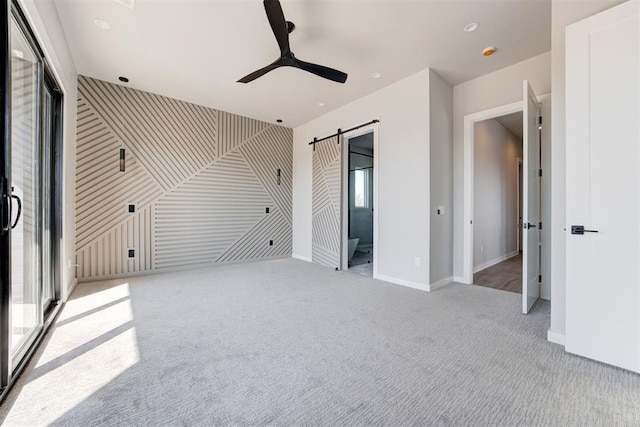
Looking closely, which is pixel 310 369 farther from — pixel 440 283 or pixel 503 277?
pixel 503 277

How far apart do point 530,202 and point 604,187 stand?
1001 millimetres

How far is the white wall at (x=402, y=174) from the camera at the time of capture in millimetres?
3525

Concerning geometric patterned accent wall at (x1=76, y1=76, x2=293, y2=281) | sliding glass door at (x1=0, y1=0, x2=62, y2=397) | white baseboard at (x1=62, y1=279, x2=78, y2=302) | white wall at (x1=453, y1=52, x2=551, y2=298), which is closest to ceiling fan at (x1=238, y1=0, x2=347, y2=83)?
sliding glass door at (x1=0, y1=0, x2=62, y2=397)

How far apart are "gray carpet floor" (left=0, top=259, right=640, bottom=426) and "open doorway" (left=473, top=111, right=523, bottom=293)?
5.52 ft

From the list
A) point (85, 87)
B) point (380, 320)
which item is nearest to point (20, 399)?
point (380, 320)

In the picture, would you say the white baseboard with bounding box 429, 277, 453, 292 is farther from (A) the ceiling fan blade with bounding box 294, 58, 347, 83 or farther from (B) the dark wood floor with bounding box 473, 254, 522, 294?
(A) the ceiling fan blade with bounding box 294, 58, 347, 83

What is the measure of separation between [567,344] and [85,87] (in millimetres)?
5827

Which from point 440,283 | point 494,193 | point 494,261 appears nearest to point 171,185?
point 440,283

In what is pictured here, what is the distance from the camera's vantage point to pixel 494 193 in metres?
5.07

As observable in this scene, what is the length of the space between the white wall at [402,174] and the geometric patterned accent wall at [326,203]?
0.79 meters

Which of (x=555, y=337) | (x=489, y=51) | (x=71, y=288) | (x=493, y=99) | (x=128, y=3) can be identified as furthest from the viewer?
(x=493, y=99)

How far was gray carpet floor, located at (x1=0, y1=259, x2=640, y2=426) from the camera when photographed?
1354mm

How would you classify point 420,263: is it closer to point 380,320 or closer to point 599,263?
point 380,320

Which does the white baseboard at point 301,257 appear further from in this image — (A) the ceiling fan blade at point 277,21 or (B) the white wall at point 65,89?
(A) the ceiling fan blade at point 277,21
